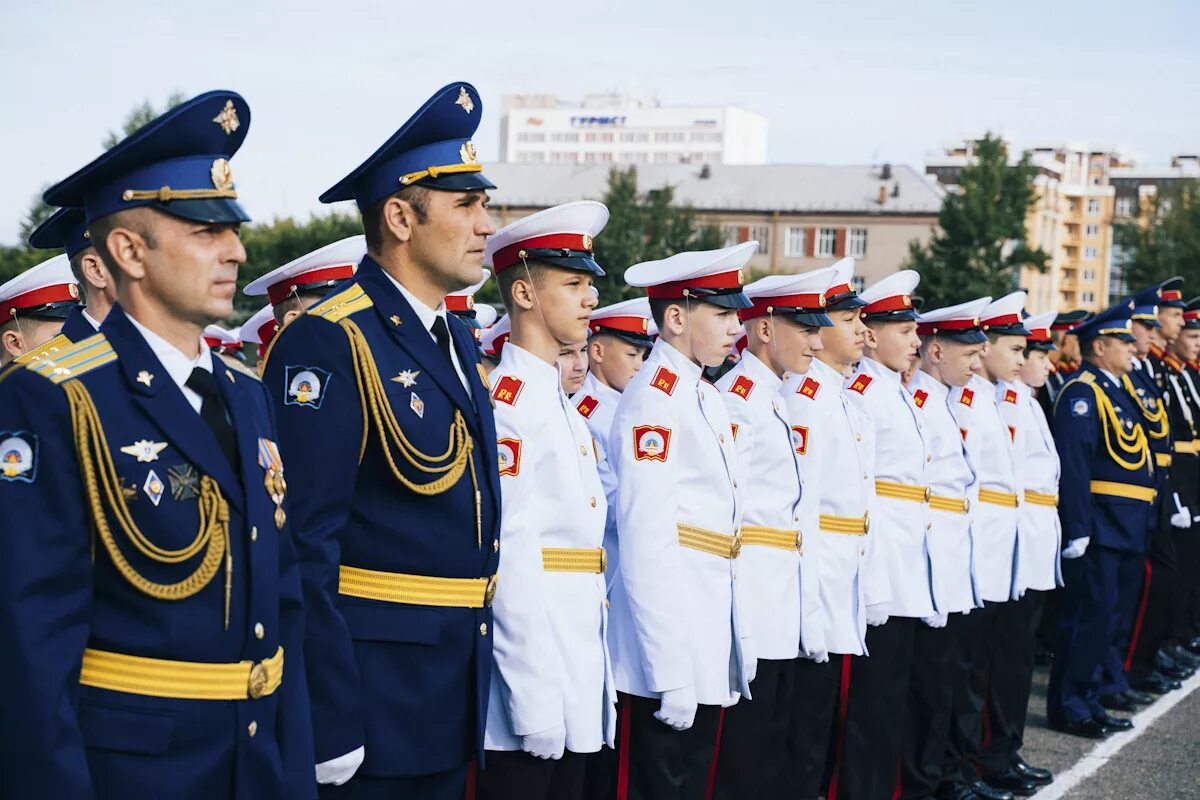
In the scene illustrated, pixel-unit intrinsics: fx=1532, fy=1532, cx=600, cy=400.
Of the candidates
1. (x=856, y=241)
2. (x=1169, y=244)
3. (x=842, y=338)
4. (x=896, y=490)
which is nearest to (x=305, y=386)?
(x=842, y=338)

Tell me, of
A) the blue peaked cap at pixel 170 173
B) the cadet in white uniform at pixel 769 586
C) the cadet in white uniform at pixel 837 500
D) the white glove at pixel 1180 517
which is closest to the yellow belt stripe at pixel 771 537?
the cadet in white uniform at pixel 769 586

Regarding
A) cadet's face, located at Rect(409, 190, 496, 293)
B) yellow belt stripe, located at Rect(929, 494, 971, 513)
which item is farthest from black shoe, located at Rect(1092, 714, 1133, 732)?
cadet's face, located at Rect(409, 190, 496, 293)

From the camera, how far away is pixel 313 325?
379 centimetres

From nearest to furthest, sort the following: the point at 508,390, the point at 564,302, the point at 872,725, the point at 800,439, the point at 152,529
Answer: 1. the point at 152,529
2. the point at 508,390
3. the point at 564,302
4. the point at 800,439
5. the point at 872,725

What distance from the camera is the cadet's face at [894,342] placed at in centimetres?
748

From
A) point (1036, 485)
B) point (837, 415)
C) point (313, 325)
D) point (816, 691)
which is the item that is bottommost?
point (816, 691)

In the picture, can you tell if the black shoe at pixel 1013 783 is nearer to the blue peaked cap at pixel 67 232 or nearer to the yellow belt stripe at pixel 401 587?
the yellow belt stripe at pixel 401 587

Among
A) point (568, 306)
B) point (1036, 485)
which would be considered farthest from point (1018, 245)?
point (568, 306)

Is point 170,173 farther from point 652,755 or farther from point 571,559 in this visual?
point 652,755

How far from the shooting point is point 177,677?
3047 millimetres

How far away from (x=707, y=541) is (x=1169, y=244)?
56.9 meters

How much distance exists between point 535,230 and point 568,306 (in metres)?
0.25

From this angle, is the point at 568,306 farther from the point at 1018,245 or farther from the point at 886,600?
the point at 1018,245

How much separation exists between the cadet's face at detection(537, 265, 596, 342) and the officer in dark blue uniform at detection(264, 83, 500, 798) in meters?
0.63
